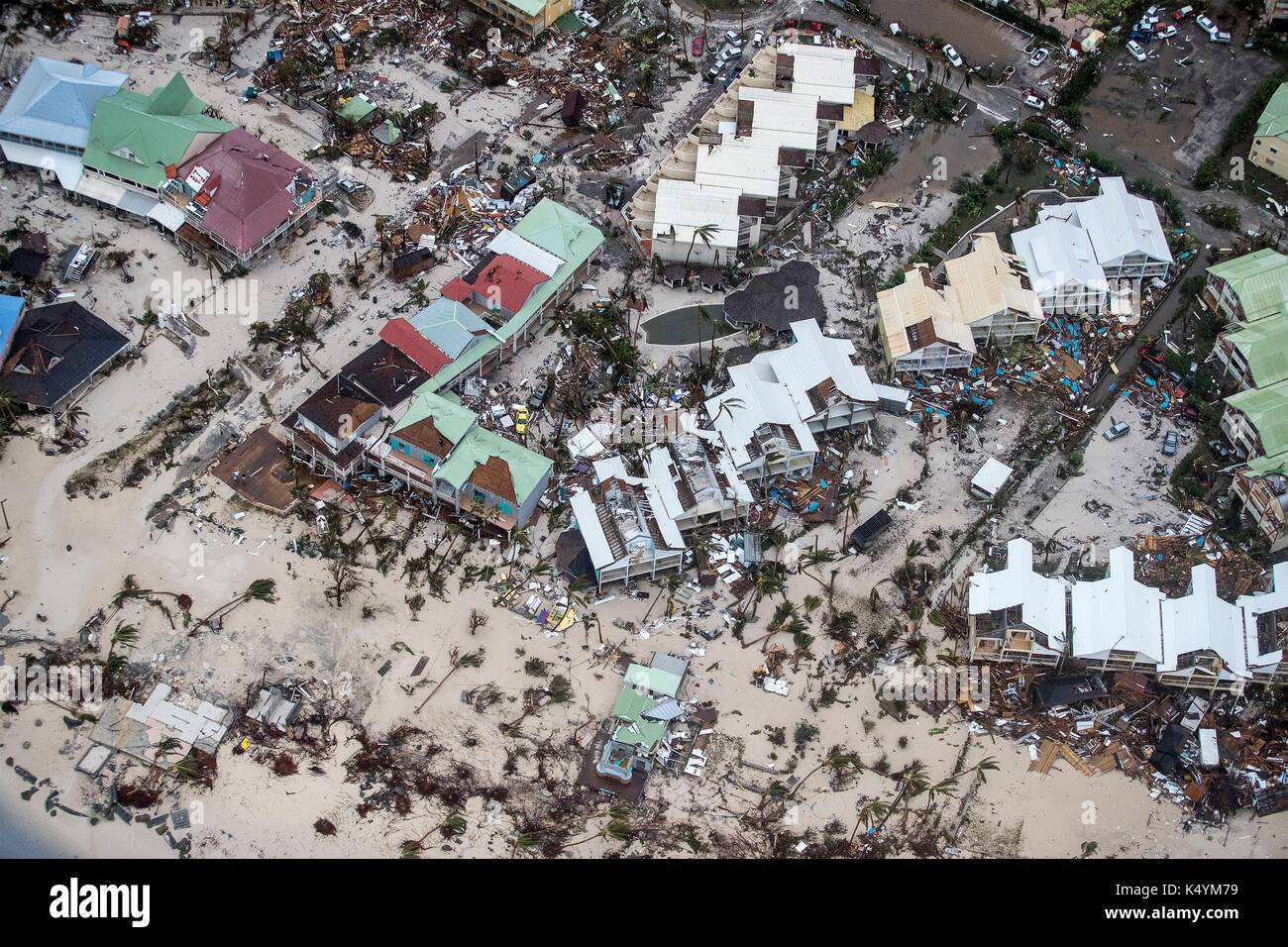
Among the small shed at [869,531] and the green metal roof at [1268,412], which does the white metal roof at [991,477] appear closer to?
the small shed at [869,531]

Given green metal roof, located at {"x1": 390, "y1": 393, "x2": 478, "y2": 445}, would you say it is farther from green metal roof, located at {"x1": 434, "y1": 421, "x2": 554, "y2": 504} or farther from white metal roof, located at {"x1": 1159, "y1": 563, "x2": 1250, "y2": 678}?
white metal roof, located at {"x1": 1159, "y1": 563, "x2": 1250, "y2": 678}

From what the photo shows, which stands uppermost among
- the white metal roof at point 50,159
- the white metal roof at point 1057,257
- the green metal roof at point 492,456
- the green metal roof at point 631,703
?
the white metal roof at point 50,159

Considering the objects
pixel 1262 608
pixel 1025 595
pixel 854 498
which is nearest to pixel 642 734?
pixel 854 498

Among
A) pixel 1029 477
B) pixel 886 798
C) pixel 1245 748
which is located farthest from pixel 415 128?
pixel 1245 748

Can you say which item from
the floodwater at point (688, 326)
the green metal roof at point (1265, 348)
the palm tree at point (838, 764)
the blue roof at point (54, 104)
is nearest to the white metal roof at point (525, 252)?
the floodwater at point (688, 326)

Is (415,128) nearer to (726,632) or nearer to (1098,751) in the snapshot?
(726,632)

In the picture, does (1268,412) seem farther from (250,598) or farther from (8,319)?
(8,319)
